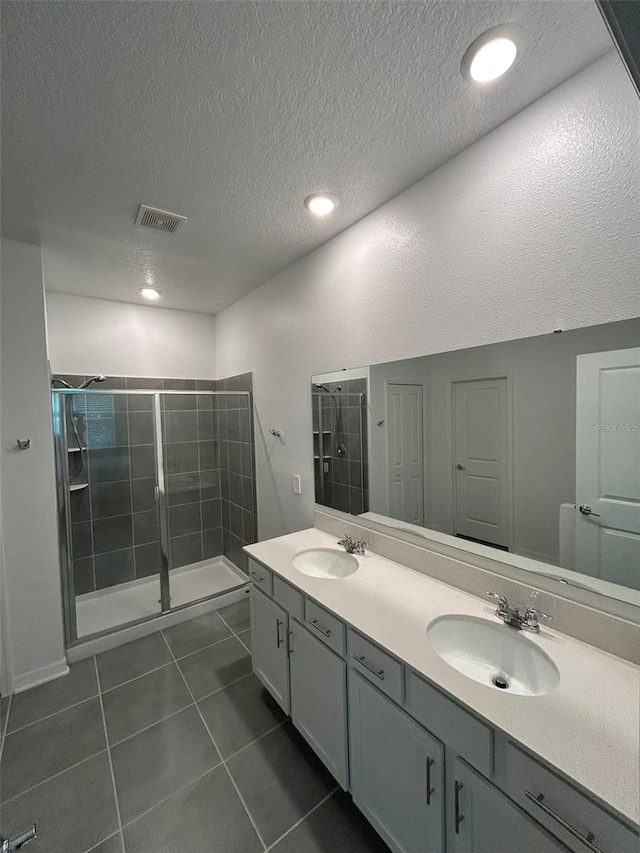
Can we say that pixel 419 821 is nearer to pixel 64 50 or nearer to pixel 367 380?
pixel 367 380

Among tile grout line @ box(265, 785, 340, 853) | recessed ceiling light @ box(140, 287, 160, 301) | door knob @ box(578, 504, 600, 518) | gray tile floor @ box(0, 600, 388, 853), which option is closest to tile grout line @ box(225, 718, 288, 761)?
gray tile floor @ box(0, 600, 388, 853)

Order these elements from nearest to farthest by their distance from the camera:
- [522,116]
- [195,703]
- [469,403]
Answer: [522,116] < [469,403] < [195,703]

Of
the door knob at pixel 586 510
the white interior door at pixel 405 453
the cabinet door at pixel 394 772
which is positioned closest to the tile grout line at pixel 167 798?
the cabinet door at pixel 394 772

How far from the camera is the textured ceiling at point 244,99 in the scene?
2.97 feet

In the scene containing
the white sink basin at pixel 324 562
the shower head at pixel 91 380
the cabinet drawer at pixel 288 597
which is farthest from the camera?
the shower head at pixel 91 380

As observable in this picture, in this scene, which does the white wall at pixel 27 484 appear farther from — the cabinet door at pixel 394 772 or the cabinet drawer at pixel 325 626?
the cabinet door at pixel 394 772

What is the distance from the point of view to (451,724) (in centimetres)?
91

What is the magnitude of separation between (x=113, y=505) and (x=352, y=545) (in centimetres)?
233

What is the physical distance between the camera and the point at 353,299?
6.29ft

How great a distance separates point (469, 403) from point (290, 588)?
1.17m

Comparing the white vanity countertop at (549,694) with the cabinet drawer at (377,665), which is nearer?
the white vanity countertop at (549,694)

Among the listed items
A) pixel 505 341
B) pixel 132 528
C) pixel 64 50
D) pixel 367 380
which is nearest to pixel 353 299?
pixel 367 380

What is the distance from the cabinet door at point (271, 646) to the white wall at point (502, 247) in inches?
55.6

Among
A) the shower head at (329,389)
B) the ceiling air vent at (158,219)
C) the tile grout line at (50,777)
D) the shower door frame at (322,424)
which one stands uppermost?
the ceiling air vent at (158,219)
